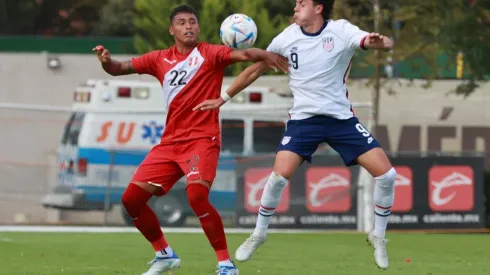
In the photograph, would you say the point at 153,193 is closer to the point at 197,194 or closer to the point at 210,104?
the point at 197,194

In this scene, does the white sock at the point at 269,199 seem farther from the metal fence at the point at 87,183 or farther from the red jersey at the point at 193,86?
the metal fence at the point at 87,183

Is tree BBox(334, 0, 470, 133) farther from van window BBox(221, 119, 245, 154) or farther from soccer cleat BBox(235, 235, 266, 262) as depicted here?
soccer cleat BBox(235, 235, 266, 262)

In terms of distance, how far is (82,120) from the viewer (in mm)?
23438

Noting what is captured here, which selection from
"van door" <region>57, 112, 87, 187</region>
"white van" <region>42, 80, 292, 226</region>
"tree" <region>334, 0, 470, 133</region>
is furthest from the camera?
"tree" <region>334, 0, 470, 133</region>

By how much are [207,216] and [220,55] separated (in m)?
1.40

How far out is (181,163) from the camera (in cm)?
1110

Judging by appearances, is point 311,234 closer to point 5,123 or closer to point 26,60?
point 5,123

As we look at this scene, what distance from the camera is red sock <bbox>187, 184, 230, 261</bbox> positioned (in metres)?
10.9

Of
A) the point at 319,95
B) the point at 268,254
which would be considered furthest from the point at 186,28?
the point at 268,254

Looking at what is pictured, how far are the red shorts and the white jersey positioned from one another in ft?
2.96

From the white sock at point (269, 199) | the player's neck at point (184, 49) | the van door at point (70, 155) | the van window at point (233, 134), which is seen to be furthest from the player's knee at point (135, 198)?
the van window at point (233, 134)

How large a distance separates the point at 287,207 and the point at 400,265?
27.1ft

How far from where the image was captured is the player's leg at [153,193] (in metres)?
11.2

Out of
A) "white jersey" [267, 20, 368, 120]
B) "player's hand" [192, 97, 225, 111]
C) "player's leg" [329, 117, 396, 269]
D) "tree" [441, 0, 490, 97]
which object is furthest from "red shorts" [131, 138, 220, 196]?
"tree" [441, 0, 490, 97]
